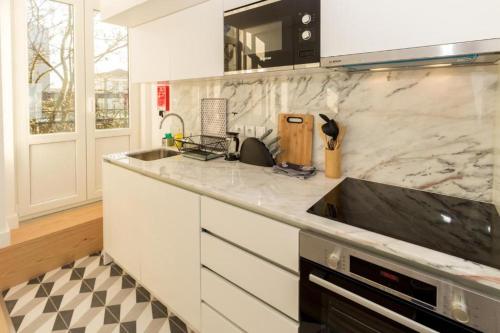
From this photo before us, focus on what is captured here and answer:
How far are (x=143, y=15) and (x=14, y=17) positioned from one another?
118cm

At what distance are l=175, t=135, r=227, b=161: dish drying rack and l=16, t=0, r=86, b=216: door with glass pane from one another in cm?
124

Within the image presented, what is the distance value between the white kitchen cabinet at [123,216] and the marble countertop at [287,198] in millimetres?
97

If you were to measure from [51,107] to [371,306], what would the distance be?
2973mm

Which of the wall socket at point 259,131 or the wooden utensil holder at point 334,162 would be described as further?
the wall socket at point 259,131

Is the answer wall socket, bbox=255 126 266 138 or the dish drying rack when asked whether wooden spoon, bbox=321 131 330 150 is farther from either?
the dish drying rack

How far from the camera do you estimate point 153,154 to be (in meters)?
2.45

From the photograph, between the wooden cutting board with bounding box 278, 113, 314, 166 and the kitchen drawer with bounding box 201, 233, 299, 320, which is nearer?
the kitchen drawer with bounding box 201, 233, 299, 320

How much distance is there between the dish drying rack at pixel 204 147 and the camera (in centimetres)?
211

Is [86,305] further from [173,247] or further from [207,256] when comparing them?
[207,256]

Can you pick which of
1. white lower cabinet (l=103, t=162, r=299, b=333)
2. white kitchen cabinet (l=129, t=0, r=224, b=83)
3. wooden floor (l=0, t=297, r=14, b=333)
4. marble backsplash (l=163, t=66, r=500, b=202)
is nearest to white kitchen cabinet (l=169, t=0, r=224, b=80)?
white kitchen cabinet (l=129, t=0, r=224, b=83)

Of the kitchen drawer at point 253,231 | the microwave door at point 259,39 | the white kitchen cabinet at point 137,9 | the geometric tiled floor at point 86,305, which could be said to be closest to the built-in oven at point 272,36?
the microwave door at point 259,39

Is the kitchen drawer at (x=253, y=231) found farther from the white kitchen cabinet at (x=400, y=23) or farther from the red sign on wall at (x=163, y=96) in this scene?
the red sign on wall at (x=163, y=96)

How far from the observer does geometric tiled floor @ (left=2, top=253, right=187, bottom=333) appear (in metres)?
1.76

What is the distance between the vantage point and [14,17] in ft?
7.85
